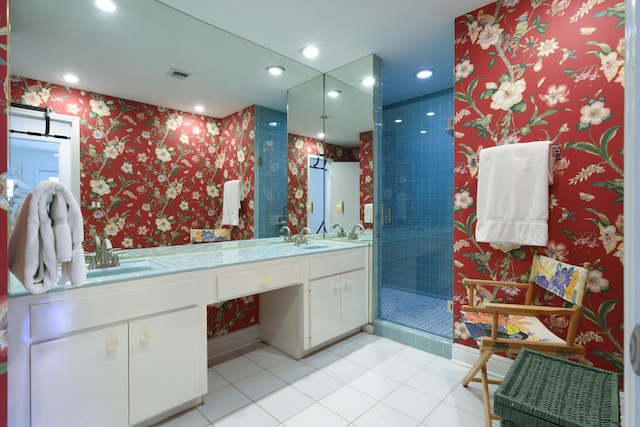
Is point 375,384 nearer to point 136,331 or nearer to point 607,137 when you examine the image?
point 136,331


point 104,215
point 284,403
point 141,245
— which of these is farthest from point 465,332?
point 104,215

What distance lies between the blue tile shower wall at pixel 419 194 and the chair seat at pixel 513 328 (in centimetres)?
155

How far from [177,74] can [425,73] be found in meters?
2.23

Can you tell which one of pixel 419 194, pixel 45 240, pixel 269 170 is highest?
pixel 269 170

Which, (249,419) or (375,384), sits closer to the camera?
(249,419)

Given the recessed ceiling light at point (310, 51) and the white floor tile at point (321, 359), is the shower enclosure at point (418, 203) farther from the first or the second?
the recessed ceiling light at point (310, 51)

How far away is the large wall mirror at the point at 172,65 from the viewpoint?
150 cm

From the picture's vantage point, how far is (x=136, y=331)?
144 cm

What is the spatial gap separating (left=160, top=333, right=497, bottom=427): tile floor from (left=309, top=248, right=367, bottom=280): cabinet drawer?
0.63 meters

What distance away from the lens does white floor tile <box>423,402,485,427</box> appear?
1.56 meters

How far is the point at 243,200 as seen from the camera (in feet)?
7.49

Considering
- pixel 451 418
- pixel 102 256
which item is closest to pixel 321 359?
pixel 451 418

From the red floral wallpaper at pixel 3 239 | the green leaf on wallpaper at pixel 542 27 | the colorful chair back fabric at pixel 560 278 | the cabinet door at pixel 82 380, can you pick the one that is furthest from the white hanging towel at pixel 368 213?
the red floral wallpaper at pixel 3 239

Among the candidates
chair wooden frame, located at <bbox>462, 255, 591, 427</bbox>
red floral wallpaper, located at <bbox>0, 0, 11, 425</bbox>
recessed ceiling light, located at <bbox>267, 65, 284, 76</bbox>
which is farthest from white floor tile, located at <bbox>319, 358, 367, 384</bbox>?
recessed ceiling light, located at <bbox>267, 65, 284, 76</bbox>
